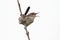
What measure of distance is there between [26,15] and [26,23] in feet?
0.14

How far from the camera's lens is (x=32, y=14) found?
725 millimetres

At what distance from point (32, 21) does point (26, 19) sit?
4 cm

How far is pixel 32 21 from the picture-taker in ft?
2.39

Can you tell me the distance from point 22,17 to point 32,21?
6 cm

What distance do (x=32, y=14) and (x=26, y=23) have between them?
0.06 meters

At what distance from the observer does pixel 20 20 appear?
73 centimetres

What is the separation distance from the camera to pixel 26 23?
28.0 inches

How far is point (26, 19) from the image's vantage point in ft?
2.34

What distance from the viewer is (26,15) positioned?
0.70 m

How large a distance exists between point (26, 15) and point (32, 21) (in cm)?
5

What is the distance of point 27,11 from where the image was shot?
729 mm

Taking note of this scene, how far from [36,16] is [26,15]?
61 mm

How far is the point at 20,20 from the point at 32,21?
2.5 inches
